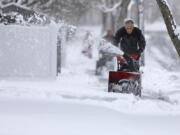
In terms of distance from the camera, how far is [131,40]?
9.62 m

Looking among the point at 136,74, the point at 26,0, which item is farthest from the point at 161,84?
the point at 26,0

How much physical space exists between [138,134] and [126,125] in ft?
1.07

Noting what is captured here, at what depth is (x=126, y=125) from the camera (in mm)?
6504

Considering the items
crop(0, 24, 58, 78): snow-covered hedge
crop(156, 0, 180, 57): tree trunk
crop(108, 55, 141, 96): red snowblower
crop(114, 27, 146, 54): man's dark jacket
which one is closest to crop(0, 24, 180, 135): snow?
crop(108, 55, 141, 96): red snowblower

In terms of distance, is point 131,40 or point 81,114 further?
point 131,40

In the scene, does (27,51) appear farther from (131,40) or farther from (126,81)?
(126,81)

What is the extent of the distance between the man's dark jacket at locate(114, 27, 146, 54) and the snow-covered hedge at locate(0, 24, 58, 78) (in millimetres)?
1936

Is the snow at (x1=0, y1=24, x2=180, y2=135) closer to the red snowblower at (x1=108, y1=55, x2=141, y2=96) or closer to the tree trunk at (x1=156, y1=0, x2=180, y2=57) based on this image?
the red snowblower at (x1=108, y1=55, x2=141, y2=96)

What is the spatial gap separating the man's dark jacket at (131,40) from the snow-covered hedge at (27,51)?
1936 millimetres

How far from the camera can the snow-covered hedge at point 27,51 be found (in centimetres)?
1057

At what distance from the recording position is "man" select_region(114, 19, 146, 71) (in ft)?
31.2

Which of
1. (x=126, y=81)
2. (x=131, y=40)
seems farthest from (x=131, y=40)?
(x=126, y=81)

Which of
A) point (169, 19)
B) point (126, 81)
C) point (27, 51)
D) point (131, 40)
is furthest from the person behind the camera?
point (27, 51)

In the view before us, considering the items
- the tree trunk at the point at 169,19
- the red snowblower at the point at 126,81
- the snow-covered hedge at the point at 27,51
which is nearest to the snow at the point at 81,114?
the red snowblower at the point at 126,81
